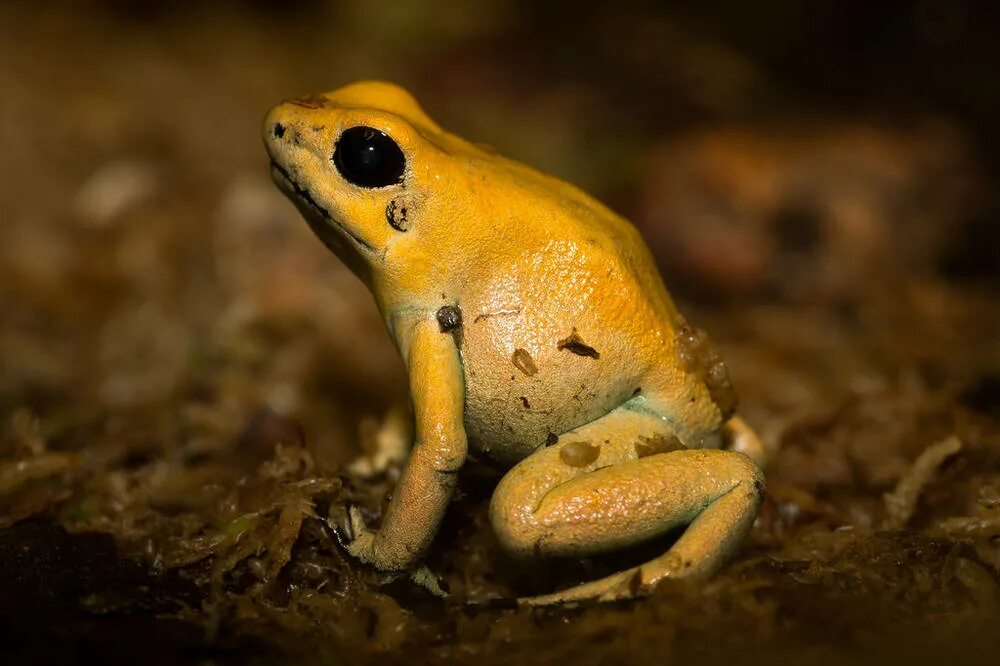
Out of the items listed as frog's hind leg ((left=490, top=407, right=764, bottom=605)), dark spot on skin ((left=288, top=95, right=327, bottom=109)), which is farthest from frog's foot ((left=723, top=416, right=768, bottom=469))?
dark spot on skin ((left=288, top=95, right=327, bottom=109))

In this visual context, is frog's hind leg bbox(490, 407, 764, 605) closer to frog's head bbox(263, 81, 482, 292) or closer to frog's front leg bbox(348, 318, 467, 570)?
frog's front leg bbox(348, 318, 467, 570)

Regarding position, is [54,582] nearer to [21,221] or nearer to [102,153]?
[21,221]

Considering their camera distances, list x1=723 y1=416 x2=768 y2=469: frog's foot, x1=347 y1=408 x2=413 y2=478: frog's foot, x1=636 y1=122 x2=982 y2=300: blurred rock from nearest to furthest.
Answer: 1. x1=723 y1=416 x2=768 y2=469: frog's foot
2. x1=347 y1=408 x2=413 y2=478: frog's foot
3. x1=636 y1=122 x2=982 y2=300: blurred rock

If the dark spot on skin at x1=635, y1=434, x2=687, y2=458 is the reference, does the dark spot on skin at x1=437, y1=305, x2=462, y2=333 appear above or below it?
above

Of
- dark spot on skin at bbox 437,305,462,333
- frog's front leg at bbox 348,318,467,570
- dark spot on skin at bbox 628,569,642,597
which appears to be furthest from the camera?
dark spot on skin at bbox 437,305,462,333

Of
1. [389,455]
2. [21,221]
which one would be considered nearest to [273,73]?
[21,221]

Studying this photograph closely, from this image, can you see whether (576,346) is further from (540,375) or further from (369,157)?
(369,157)

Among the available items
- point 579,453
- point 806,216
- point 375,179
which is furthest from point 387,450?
point 806,216
